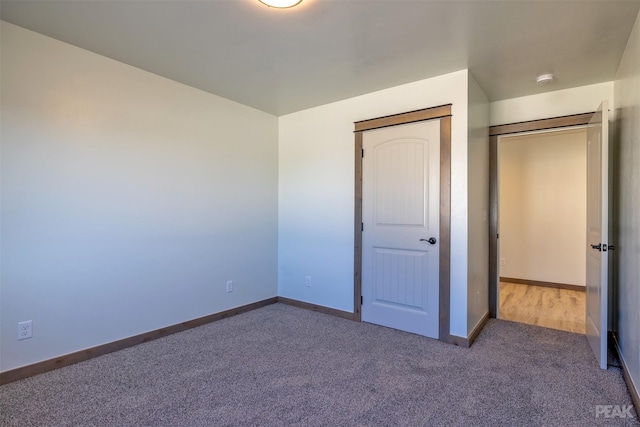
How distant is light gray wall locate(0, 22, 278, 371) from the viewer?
2264mm

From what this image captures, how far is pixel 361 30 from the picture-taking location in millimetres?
2238

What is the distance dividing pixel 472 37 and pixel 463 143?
856mm

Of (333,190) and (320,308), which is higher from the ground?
(333,190)

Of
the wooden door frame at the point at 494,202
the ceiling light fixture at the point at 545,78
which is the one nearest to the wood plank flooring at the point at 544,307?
the wooden door frame at the point at 494,202

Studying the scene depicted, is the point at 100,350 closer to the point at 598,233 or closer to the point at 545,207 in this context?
the point at 598,233

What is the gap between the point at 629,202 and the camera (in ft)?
7.58

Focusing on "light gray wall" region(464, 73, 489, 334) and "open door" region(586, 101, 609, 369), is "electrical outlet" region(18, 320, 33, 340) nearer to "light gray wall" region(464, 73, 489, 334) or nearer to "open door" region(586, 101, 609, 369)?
"light gray wall" region(464, 73, 489, 334)

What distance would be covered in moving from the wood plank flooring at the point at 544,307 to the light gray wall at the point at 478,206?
1.82 feet

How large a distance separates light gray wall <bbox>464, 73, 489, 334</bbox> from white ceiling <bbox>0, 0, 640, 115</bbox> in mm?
279

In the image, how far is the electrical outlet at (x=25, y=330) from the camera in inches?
89.4

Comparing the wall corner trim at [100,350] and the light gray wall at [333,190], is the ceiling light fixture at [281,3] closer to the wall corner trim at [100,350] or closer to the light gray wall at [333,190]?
the light gray wall at [333,190]

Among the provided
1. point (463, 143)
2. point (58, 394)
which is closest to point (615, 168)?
point (463, 143)

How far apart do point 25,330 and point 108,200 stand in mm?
1055

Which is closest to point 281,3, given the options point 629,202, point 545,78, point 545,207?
point 545,78
